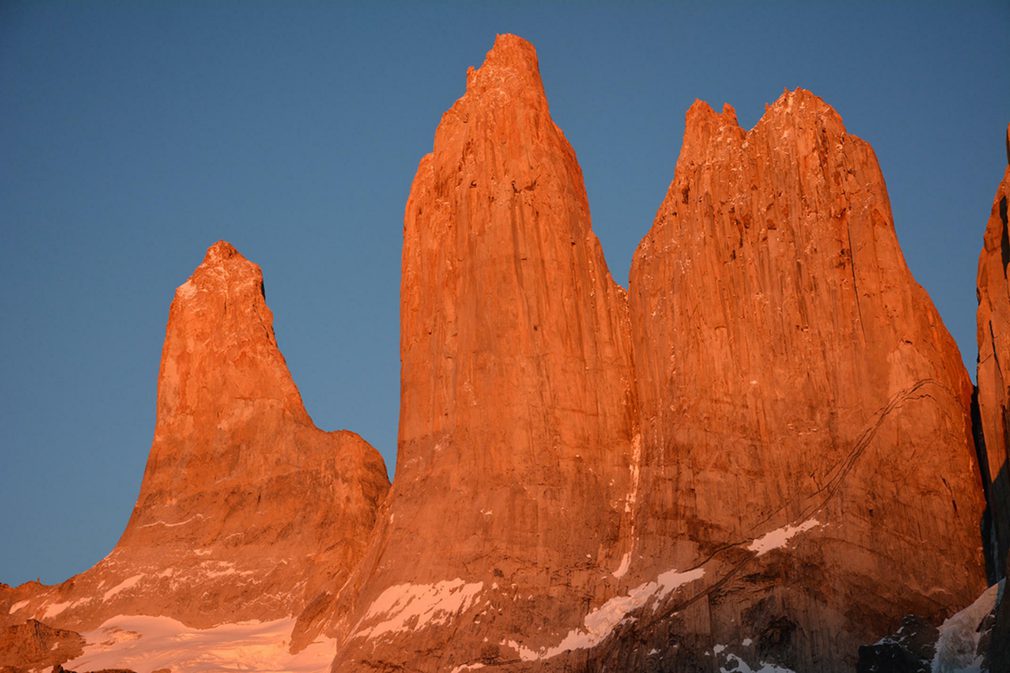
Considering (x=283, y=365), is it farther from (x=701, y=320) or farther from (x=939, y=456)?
(x=939, y=456)

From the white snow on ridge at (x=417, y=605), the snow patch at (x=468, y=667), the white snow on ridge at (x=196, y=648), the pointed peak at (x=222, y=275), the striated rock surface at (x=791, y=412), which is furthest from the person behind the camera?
the pointed peak at (x=222, y=275)

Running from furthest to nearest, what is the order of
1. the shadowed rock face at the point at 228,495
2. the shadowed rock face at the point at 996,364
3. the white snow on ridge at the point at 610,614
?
the shadowed rock face at the point at 228,495
the white snow on ridge at the point at 610,614
the shadowed rock face at the point at 996,364

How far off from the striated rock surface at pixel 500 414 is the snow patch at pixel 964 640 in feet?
45.3

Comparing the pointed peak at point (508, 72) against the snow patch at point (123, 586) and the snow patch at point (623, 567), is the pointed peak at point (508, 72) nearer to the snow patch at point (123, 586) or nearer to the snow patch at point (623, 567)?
the snow patch at point (623, 567)

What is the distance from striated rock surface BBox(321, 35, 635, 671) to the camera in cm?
7525

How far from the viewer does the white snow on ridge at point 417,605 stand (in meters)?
75.7

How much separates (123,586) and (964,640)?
45.0m

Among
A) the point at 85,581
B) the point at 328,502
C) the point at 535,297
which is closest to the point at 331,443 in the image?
the point at 328,502

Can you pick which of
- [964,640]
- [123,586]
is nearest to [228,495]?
[123,586]

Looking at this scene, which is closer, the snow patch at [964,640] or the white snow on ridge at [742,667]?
the snow patch at [964,640]

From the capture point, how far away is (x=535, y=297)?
80.5 m

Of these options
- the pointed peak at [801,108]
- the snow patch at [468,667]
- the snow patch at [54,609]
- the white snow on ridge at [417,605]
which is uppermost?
the pointed peak at [801,108]

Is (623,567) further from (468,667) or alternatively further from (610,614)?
(468,667)

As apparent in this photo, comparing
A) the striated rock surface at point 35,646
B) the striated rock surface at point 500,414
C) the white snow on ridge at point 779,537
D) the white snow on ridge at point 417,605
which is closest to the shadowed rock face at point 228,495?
the striated rock surface at point 35,646
